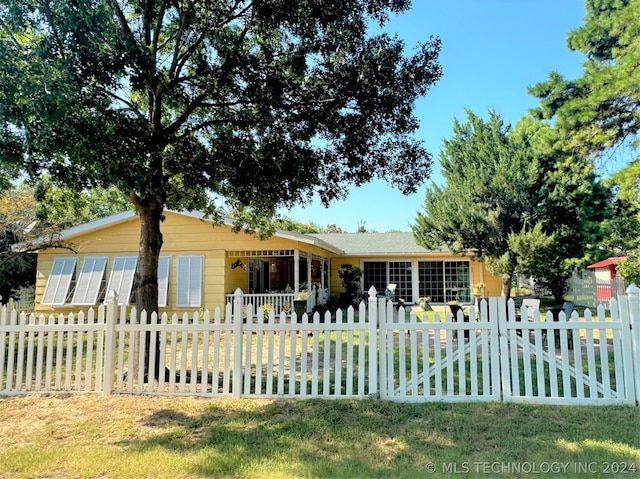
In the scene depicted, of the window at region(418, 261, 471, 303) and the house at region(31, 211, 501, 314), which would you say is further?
the window at region(418, 261, 471, 303)

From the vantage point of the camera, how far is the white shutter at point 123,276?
12906mm

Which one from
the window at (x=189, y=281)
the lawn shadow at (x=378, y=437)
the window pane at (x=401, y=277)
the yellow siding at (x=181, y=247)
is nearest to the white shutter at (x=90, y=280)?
the yellow siding at (x=181, y=247)

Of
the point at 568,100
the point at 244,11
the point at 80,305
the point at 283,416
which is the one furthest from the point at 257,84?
the point at 80,305

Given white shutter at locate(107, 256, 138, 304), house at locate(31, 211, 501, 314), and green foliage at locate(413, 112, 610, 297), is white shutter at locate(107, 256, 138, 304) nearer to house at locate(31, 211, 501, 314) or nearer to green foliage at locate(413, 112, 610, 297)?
house at locate(31, 211, 501, 314)

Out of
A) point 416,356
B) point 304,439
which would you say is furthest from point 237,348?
point 416,356

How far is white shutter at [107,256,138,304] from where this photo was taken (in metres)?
12.9

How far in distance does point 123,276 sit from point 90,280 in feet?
3.81

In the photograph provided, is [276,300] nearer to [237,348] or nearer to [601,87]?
[237,348]

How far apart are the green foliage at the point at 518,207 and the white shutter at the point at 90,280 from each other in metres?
12.4

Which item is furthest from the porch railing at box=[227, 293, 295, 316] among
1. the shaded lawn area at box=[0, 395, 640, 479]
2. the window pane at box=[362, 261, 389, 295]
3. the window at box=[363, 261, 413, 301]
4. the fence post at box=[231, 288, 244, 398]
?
the shaded lawn area at box=[0, 395, 640, 479]

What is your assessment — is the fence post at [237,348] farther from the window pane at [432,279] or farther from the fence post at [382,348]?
the window pane at [432,279]

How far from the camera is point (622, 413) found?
14.3 ft

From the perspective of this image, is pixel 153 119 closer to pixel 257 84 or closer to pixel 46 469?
pixel 257 84

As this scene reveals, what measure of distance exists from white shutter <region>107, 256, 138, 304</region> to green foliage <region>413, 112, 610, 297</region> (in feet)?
37.6
